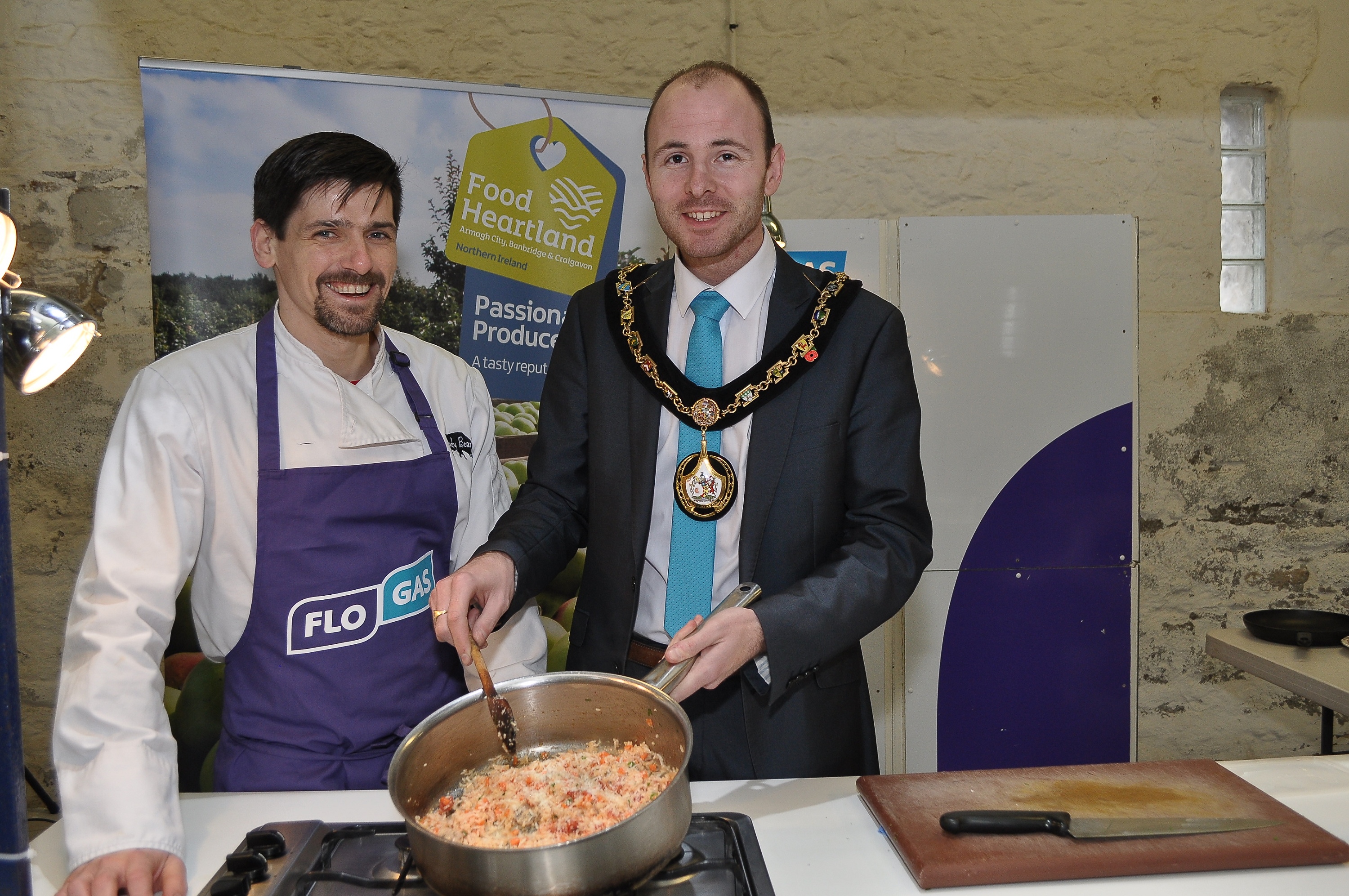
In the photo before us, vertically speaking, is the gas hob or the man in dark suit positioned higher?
the man in dark suit

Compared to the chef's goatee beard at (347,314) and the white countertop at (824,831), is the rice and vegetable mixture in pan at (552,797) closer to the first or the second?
the white countertop at (824,831)

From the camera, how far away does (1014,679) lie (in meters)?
3.23

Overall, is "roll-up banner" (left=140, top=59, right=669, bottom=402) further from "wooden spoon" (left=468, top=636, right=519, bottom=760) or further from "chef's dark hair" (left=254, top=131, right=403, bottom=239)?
"wooden spoon" (left=468, top=636, right=519, bottom=760)

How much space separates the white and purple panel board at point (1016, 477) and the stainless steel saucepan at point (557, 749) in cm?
210

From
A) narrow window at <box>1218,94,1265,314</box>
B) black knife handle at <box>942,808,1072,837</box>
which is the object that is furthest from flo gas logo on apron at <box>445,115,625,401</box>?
narrow window at <box>1218,94,1265,314</box>

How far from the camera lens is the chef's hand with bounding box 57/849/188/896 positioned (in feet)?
3.47

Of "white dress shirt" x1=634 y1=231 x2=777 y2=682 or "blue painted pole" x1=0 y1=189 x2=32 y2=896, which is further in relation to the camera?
"white dress shirt" x1=634 y1=231 x2=777 y2=682

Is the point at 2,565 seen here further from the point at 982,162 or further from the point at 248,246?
the point at 982,162

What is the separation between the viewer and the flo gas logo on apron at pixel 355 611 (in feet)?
5.10

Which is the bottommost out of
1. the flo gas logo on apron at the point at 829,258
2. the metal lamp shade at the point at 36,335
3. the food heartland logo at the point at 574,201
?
the metal lamp shade at the point at 36,335

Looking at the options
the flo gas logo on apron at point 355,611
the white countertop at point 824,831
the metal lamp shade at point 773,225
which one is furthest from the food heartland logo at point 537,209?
the white countertop at point 824,831

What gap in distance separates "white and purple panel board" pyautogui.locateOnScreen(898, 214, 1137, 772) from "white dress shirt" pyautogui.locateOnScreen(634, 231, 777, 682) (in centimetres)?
157

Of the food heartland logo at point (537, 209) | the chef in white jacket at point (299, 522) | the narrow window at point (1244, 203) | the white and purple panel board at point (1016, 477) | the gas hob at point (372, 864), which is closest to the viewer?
the gas hob at point (372, 864)

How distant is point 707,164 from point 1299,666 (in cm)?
194
